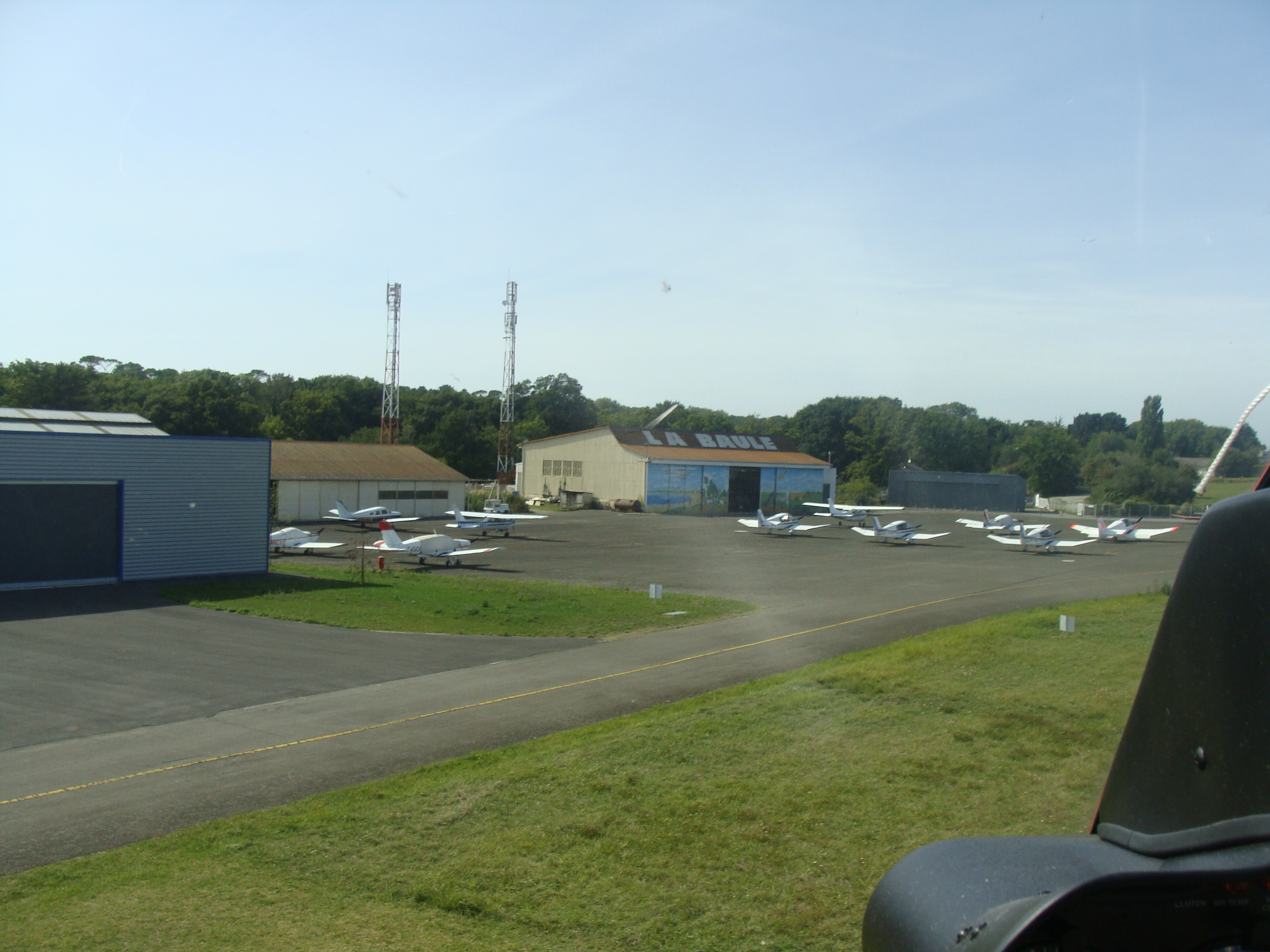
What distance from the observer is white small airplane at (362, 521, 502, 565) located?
32.8 meters

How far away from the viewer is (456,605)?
23.0 m

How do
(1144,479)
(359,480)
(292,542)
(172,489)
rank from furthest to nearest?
(359,480) < (292,542) < (172,489) < (1144,479)

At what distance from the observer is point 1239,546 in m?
1.87

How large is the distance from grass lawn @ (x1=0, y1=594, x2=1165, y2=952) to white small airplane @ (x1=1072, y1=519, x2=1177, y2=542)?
34513mm

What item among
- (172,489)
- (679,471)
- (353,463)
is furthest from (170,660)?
(679,471)

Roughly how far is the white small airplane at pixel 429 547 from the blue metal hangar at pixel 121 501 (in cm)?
529

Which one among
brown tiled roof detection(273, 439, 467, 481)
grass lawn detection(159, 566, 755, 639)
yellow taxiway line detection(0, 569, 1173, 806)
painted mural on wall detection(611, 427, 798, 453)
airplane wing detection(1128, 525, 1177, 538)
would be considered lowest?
grass lawn detection(159, 566, 755, 639)

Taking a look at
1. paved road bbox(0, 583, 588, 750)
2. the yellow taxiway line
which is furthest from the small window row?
the yellow taxiway line

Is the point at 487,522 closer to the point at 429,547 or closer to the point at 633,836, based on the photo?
the point at 429,547

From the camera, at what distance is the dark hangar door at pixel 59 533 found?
2412cm

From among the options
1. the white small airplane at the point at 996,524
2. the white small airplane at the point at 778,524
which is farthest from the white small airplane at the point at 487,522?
the white small airplane at the point at 996,524

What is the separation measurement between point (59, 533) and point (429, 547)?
455 inches

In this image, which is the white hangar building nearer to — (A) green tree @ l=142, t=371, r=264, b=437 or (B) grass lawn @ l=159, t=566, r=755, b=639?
(A) green tree @ l=142, t=371, r=264, b=437

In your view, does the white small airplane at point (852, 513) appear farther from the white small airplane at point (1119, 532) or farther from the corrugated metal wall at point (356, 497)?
the corrugated metal wall at point (356, 497)
